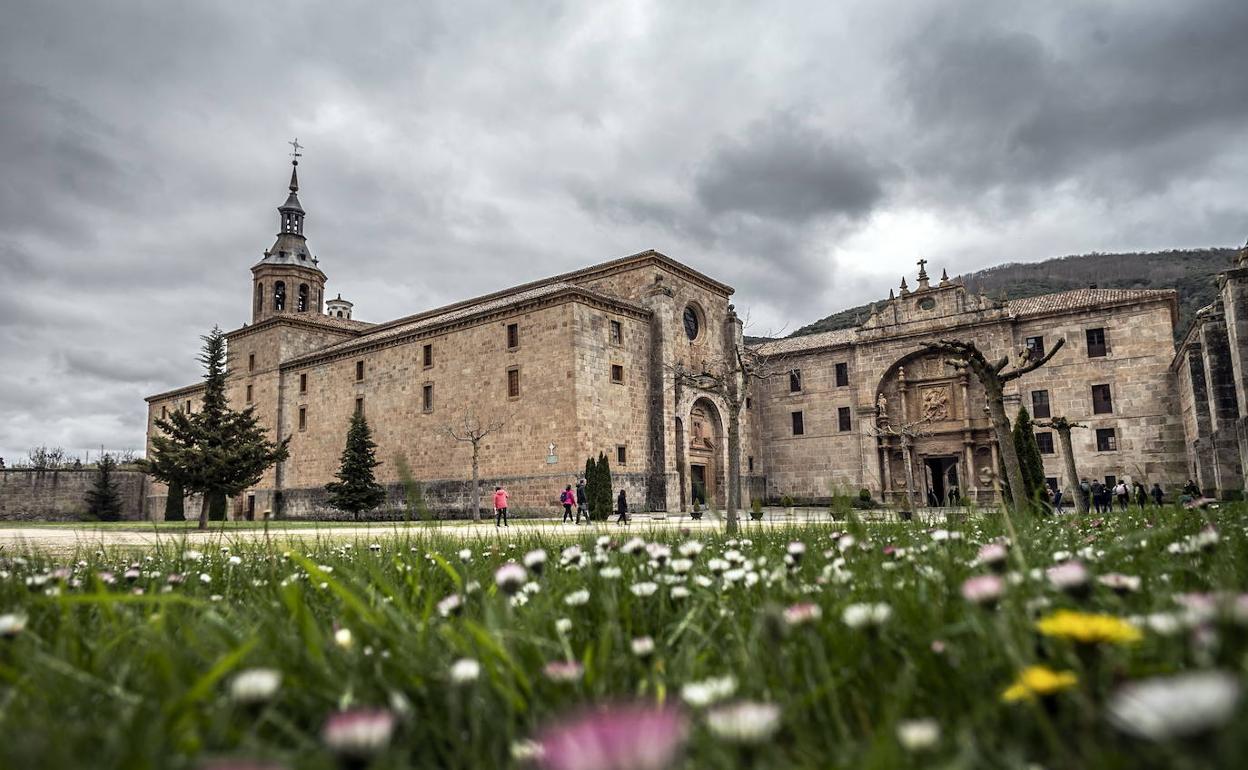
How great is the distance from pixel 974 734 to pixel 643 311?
3017cm

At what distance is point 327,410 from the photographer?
1425 inches

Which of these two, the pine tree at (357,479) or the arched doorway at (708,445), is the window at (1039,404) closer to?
the arched doorway at (708,445)

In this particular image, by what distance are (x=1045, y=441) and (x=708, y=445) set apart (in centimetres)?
1527

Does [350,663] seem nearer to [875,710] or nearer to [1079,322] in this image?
[875,710]

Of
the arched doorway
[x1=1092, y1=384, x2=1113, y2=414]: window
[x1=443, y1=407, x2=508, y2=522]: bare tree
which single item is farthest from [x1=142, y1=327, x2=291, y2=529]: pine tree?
[x1=1092, y1=384, x2=1113, y2=414]: window

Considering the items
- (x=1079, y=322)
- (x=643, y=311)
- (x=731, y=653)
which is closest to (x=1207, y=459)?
(x=1079, y=322)

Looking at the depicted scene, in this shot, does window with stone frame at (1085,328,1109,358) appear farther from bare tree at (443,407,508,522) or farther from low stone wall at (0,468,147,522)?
low stone wall at (0,468,147,522)

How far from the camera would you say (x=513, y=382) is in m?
29.2

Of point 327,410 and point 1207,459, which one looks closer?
point 1207,459

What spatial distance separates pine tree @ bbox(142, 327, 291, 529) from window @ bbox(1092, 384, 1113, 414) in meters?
34.0

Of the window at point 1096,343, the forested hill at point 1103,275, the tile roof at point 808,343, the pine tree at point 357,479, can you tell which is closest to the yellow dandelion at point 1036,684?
the pine tree at point 357,479

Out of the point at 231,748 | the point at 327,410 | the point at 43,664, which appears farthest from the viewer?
the point at 327,410

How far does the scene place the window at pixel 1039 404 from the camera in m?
31.9

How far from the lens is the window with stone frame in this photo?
31062 mm
